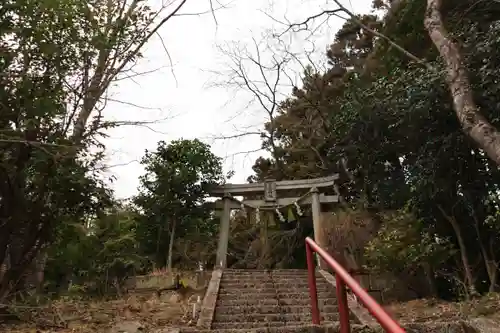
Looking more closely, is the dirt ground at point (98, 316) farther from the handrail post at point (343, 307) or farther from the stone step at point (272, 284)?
the handrail post at point (343, 307)

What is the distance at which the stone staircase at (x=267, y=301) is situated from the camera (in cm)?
539

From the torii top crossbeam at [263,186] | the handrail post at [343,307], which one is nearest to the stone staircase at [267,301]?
the handrail post at [343,307]

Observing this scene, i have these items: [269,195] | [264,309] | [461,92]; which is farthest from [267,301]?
[269,195]

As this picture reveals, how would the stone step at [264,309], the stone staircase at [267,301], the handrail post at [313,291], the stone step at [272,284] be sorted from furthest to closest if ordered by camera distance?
the stone step at [272,284] → the stone step at [264,309] → the stone staircase at [267,301] → the handrail post at [313,291]

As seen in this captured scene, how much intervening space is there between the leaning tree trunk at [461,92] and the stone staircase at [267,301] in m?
2.63

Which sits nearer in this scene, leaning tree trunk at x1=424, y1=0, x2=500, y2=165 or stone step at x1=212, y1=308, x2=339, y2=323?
leaning tree trunk at x1=424, y1=0, x2=500, y2=165

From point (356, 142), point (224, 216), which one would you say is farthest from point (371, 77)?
point (224, 216)

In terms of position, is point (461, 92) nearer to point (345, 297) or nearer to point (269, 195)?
point (345, 297)

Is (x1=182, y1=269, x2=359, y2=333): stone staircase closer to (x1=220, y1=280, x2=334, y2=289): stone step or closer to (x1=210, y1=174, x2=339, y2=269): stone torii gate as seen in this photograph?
(x1=220, y1=280, x2=334, y2=289): stone step

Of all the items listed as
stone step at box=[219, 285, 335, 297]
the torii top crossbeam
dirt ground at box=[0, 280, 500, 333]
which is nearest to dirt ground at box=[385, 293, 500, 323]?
dirt ground at box=[0, 280, 500, 333]

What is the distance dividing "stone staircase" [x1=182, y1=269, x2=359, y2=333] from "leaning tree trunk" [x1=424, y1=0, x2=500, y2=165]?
2631 mm

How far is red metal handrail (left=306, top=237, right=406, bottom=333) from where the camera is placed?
141 cm

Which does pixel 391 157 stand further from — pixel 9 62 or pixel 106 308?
pixel 9 62

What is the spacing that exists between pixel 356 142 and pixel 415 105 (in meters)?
2.13
